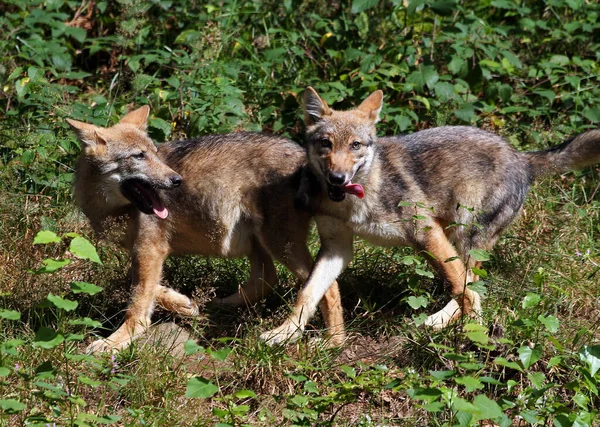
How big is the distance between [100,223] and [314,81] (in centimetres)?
310

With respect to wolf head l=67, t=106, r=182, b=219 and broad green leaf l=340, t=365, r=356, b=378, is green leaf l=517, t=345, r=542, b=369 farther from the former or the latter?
wolf head l=67, t=106, r=182, b=219

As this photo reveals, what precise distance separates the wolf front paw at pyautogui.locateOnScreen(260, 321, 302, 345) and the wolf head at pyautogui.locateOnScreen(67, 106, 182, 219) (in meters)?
1.22

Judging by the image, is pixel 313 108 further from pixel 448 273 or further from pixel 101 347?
pixel 101 347

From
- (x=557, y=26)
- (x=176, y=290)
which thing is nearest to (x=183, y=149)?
(x=176, y=290)

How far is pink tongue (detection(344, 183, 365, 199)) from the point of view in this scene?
19.6 ft

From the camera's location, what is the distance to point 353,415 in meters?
5.15

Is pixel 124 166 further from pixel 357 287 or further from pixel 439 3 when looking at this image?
pixel 439 3

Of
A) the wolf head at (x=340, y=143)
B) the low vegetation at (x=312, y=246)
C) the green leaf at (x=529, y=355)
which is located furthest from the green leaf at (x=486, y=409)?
the wolf head at (x=340, y=143)

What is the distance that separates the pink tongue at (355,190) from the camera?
596 centimetres

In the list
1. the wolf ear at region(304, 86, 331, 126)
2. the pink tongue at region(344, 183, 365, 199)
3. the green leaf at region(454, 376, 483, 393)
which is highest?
the wolf ear at region(304, 86, 331, 126)

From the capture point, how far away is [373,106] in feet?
21.7

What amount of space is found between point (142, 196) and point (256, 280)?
1.10 m

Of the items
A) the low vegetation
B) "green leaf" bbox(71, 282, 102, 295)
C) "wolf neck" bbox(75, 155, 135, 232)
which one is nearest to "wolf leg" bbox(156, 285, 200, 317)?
the low vegetation

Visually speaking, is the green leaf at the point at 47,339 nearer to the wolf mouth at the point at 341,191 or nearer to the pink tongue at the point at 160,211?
the pink tongue at the point at 160,211
